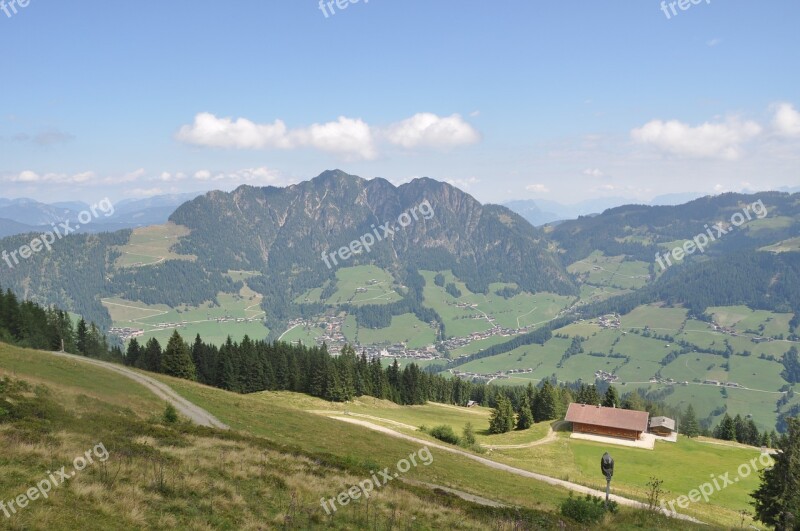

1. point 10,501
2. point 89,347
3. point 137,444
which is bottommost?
point 89,347

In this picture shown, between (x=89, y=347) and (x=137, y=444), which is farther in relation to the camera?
(x=89, y=347)

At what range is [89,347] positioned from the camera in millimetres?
105438

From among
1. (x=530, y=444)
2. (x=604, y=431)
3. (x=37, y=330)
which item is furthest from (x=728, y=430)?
(x=37, y=330)

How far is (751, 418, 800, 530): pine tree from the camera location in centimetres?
2677

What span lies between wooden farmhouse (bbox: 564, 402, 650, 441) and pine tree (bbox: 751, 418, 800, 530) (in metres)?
51.3

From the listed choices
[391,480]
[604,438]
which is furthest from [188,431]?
[604,438]

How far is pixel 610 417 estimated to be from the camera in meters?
79.4

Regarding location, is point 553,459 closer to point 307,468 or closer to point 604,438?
point 604,438

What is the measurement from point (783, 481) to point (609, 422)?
177 feet

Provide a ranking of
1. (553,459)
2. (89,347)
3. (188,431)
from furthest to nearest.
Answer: (89,347)
(553,459)
(188,431)

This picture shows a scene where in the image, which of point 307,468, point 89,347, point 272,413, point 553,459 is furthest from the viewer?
point 89,347

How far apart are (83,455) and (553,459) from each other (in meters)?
58.6

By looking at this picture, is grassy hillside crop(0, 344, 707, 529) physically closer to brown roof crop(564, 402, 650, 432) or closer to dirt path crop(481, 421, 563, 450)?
dirt path crop(481, 421, 563, 450)

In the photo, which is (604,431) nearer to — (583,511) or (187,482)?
(583,511)
